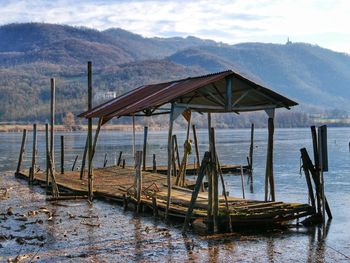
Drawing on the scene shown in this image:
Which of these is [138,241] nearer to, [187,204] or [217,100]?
[187,204]

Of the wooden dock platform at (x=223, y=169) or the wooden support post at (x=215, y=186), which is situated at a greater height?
the wooden support post at (x=215, y=186)

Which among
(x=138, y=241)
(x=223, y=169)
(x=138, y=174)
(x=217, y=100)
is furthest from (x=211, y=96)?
(x=223, y=169)

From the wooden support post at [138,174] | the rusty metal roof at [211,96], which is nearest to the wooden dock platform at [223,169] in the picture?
the rusty metal roof at [211,96]

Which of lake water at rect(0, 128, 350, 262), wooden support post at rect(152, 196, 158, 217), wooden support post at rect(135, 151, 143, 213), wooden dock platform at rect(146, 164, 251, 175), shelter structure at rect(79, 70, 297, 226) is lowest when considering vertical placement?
wooden dock platform at rect(146, 164, 251, 175)

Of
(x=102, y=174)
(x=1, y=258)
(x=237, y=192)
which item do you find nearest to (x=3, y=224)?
(x=1, y=258)

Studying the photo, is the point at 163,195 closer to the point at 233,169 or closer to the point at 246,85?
the point at 246,85

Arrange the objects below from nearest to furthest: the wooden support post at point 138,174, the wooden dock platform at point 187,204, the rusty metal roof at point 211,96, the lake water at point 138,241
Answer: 1. the lake water at point 138,241
2. the wooden dock platform at point 187,204
3. the rusty metal roof at point 211,96
4. the wooden support post at point 138,174

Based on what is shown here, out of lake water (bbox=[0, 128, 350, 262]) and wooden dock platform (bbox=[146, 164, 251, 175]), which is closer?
lake water (bbox=[0, 128, 350, 262])

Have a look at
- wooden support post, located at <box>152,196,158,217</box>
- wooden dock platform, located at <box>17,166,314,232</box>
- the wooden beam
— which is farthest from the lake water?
the wooden beam

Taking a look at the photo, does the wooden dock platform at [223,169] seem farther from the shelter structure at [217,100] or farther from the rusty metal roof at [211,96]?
the shelter structure at [217,100]

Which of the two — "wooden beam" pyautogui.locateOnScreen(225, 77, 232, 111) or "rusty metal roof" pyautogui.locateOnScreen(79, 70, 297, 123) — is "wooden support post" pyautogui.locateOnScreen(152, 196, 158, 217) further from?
"wooden beam" pyautogui.locateOnScreen(225, 77, 232, 111)

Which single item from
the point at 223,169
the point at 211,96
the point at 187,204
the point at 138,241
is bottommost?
the point at 223,169

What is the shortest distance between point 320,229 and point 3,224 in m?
10.4

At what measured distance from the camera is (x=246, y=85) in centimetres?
1758
